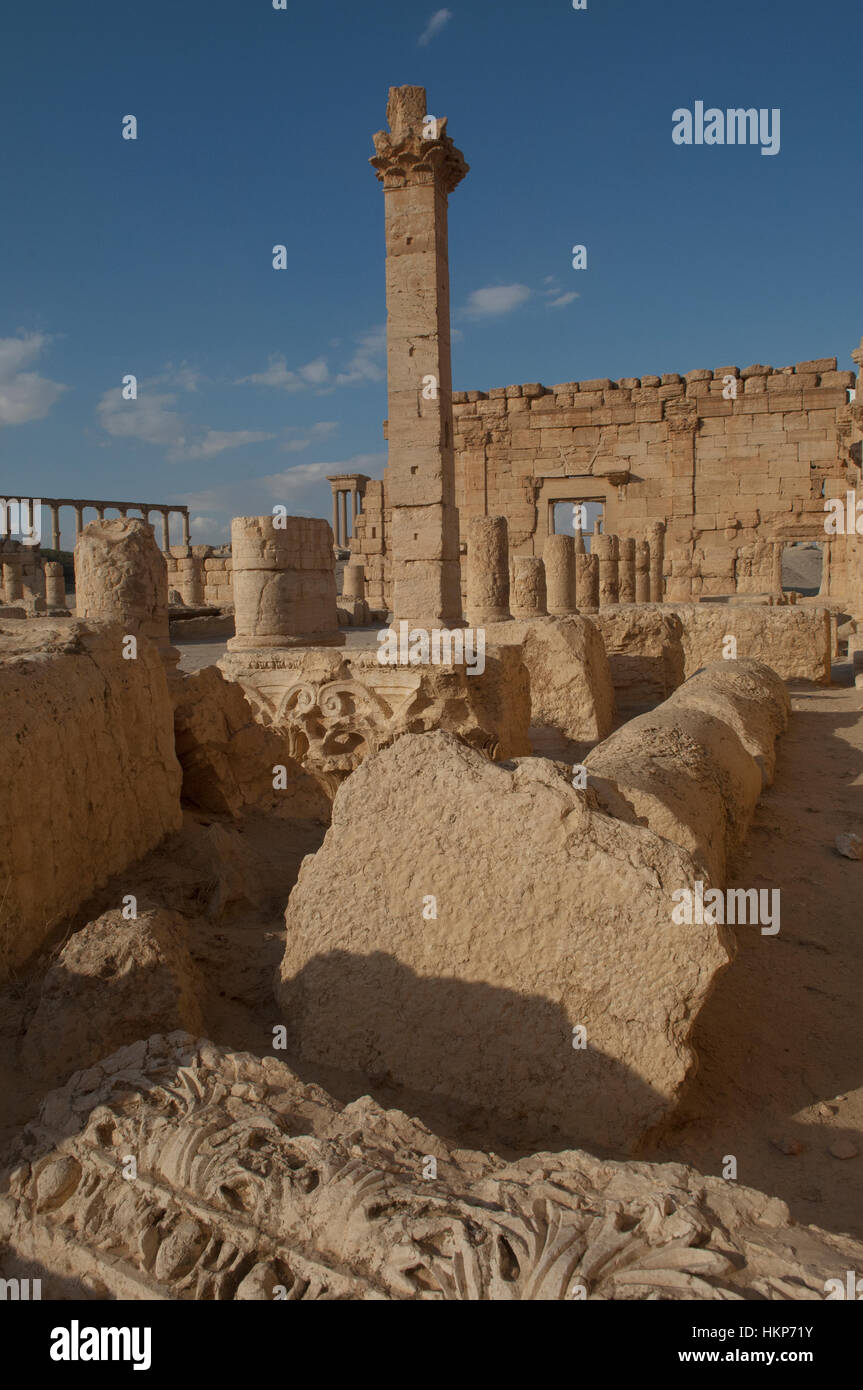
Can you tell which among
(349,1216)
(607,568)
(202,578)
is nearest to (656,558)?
(607,568)

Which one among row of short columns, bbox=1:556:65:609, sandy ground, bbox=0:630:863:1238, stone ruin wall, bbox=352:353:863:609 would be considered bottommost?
sandy ground, bbox=0:630:863:1238

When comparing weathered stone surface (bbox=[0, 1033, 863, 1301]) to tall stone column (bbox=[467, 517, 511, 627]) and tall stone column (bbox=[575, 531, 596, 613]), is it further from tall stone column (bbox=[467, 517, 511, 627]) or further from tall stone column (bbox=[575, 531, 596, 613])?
tall stone column (bbox=[575, 531, 596, 613])

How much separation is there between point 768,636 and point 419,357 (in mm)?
5058

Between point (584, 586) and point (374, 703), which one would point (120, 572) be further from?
point (584, 586)

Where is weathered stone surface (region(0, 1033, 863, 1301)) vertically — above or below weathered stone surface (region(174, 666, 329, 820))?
below

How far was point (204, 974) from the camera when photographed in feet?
10.5

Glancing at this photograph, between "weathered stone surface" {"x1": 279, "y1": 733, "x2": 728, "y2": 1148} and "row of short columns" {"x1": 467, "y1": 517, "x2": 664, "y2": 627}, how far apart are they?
6.77 metres

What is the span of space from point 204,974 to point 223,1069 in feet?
3.59

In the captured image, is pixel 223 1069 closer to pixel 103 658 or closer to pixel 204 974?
pixel 204 974

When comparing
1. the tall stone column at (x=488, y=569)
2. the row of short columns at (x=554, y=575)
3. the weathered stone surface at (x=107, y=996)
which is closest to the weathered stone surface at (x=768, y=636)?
the row of short columns at (x=554, y=575)

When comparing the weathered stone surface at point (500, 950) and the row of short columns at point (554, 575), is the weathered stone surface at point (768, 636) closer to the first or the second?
the row of short columns at point (554, 575)

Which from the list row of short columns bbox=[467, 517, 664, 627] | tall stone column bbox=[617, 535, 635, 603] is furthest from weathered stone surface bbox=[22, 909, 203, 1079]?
tall stone column bbox=[617, 535, 635, 603]

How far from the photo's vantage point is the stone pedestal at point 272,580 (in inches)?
350

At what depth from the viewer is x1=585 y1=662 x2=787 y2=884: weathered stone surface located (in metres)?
3.49
